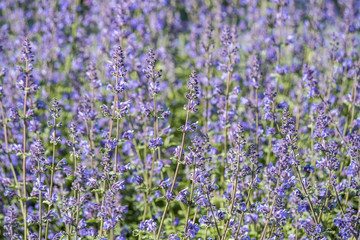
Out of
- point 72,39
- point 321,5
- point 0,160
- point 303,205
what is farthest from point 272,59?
point 0,160

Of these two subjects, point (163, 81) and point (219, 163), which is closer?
point (219, 163)

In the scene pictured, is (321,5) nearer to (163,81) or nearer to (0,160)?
(163,81)

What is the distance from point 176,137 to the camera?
26.5 feet

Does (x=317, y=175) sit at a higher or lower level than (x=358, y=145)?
lower

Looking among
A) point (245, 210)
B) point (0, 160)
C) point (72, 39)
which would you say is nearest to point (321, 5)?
point (72, 39)

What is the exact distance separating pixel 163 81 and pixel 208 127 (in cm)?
332

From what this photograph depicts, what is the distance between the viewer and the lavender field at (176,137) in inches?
167

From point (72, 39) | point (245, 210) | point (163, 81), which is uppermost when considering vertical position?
point (72, 39)

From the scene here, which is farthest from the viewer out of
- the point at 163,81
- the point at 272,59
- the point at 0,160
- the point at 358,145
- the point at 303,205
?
the point at 163,81

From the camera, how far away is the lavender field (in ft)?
13.9

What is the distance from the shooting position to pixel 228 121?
5.54 meters

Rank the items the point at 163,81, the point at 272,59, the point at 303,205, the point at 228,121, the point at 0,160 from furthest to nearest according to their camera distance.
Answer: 1. the point at 163,81
2. the point at 272,59
3. the point at 0,160
4. the point at 228,121
5. the point at 303,205

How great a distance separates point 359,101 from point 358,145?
5.27 feet

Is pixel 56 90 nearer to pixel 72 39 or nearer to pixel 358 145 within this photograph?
pixel 72 39
